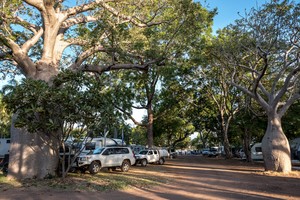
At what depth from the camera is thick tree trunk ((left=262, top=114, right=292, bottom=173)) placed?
17.5 metres

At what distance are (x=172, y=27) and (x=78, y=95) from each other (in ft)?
26.7

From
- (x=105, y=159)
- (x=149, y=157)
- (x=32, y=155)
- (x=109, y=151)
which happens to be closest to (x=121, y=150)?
(x=109, y=151)

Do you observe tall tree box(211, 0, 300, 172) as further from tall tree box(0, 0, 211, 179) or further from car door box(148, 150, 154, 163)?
car door box(148, 150, 154, 163)

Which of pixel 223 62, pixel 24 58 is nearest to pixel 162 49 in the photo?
pixel 223 62

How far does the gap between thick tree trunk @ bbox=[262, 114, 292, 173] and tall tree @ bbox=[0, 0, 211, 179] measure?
7.57 m

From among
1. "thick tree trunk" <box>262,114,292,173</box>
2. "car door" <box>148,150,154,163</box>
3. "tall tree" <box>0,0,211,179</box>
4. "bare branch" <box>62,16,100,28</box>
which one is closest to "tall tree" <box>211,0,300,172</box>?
"thick tree trunk" <box>262,114,292,173</box>

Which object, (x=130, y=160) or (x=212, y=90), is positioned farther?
(x=212, y=90)

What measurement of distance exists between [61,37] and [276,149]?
44.7ft

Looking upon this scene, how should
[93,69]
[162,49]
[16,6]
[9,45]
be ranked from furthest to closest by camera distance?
[162,49] < [93,69] < [16,6] < [9,45]

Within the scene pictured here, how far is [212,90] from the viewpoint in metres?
35.8

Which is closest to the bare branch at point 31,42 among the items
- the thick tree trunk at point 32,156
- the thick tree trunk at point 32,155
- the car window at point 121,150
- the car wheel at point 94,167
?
the thick tree trunk at point 32,155

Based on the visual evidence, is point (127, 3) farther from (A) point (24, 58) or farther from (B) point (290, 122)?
(B) point (290, 122)

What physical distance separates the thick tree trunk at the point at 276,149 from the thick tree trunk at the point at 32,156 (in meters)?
12.0

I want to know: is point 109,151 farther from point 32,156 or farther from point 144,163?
point 144,163
